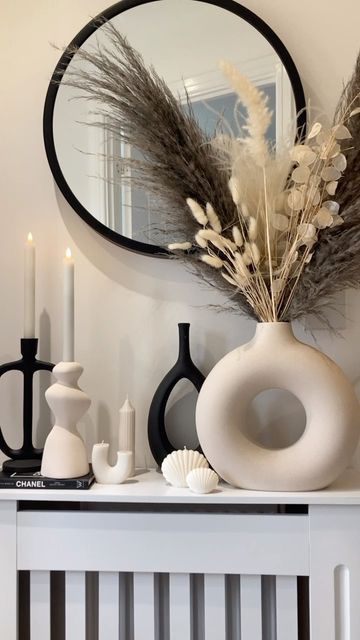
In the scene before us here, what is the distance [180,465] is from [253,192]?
439 millimetres

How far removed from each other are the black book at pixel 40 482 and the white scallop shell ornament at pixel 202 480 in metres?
0.16

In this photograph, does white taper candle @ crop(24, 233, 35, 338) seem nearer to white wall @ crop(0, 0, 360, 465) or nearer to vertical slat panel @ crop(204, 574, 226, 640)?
white wall @ crop(0, 0, 360, 465)

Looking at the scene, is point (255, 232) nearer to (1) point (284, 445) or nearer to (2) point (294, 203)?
(2) point (294, 203)

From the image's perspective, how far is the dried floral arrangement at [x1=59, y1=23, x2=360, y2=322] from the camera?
2.91ft

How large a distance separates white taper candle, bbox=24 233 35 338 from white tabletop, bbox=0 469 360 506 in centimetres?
28

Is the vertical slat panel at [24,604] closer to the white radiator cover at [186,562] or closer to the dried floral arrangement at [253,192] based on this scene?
the white radiator cover at [186,562]

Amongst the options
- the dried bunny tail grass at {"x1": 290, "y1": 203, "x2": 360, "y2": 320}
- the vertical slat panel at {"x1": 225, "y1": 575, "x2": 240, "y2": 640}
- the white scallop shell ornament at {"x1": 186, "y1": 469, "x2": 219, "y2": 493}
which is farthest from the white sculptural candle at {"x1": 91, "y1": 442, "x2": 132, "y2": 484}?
the dried bunny tail grass at {"x1": 290, "y1": 203, "x2": 360, "y2": 320}

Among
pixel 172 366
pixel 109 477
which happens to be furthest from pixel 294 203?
pixel 109 477

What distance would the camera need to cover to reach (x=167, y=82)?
3.58 ft

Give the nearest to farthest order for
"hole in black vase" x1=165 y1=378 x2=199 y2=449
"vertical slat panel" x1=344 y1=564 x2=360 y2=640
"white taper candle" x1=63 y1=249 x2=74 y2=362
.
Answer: "vertical slat panel" x1=344 y1=564 x2=360 y2=640, "white taper candle" x1=63 y1=249 x2=74 y2=362, "hole in black vase" x1=165 y1=378 x2=199 y2=449

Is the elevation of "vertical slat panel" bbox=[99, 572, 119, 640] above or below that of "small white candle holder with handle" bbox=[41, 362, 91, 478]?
below

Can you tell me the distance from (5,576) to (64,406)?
265 millimetres

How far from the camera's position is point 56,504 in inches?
39.5

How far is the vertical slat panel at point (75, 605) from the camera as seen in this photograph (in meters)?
0.91
